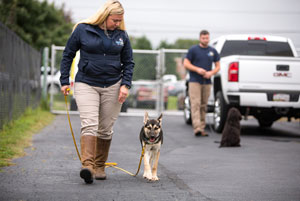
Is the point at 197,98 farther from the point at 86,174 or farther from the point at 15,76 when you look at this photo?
the point at 86,174

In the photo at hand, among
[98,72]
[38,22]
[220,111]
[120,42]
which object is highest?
[38,22]

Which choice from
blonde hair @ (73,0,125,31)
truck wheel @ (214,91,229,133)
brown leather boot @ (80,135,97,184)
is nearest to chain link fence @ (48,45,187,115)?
truck wheel @ (214,91,229,133)

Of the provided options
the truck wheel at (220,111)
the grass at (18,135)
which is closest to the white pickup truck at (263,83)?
the truck wheel at (220,111)

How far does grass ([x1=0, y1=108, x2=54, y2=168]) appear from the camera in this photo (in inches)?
311

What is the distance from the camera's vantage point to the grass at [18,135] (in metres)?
7.91

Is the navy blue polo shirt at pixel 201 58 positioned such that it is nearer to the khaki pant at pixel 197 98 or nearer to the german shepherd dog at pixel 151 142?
the khaki pant at pixel 197 98

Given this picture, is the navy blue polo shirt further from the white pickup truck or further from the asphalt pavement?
the asphalt pavement

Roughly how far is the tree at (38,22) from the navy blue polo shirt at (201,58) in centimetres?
2833

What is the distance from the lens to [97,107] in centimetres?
625

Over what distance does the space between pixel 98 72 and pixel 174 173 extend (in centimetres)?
179

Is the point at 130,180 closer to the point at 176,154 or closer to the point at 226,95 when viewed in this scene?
the point at 176,154

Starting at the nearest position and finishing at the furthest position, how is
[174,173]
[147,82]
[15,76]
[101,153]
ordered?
[101,153], [174,173], [15,76], [147,82]

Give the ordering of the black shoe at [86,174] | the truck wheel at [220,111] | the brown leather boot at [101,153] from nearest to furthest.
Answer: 1. the black shoe at [86,174]
2. the brown leather boot at [101,153]
3. the truck wheel at [220,111]

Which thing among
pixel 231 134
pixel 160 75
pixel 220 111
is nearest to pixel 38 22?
pixel 160 75
